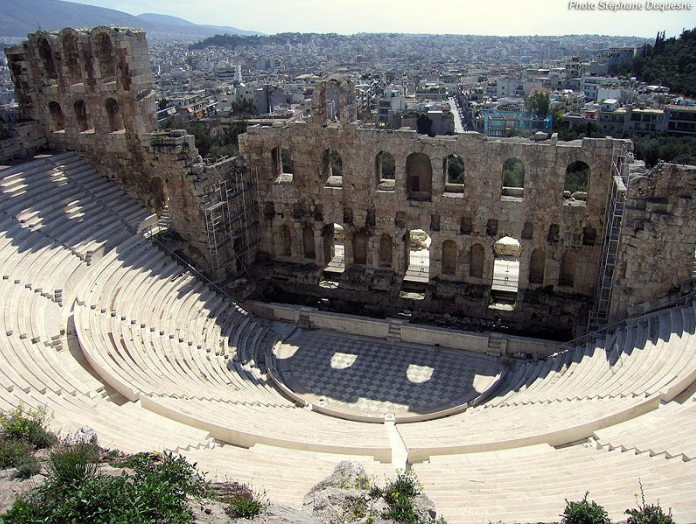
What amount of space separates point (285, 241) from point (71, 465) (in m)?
21.8

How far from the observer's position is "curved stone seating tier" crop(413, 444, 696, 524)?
37.7ft

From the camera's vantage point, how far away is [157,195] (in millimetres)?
29453

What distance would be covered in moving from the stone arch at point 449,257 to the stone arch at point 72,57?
1965 centimetres

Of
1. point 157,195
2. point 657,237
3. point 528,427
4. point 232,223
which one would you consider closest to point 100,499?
point 528,427

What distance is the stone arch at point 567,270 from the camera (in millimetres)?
26484

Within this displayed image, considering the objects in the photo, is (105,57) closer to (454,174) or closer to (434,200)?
(434,200)

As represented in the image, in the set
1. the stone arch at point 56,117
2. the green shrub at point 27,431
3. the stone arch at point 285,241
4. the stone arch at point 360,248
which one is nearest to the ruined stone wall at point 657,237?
the stone arch at point 360,248

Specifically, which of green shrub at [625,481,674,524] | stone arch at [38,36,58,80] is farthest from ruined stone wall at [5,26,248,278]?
green shrub at [625,481,674,524]

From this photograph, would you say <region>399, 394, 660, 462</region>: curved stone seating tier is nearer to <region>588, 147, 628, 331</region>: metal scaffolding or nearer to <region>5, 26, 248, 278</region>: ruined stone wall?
<region>588, 147, 628, 331</region>: metal scaffolding

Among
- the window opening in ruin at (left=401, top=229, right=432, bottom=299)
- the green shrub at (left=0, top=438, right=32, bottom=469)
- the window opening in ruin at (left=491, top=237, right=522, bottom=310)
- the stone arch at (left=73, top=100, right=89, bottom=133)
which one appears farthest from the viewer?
the stone arch at (left=73, top=100, right=89, bottom=133)

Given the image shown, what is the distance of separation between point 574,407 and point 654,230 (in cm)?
795

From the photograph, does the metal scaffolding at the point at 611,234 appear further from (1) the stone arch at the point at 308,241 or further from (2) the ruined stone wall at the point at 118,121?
(2) the ruined stone wall at the point at 118,121

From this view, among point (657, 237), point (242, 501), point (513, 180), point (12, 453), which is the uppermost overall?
point (657, 237)

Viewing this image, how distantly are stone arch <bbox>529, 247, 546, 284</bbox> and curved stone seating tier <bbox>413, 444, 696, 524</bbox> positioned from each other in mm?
12822
